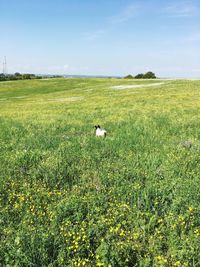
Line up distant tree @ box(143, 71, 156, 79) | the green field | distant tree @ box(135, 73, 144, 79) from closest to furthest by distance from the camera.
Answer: the green field, distant tree @ box(143, 71, 156, 79), distant tree @ box(135, 73, 144, 79)

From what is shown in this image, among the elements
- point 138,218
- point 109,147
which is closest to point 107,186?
point 138,218

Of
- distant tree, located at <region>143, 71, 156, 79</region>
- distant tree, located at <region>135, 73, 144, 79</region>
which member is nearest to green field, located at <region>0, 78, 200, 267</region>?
distant tree, located at <region>143, 71, 156, 79</region>

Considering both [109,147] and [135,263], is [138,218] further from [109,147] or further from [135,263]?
[109,147]

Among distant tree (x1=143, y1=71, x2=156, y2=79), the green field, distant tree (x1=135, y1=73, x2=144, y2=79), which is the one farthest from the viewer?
distant tree (x1=135, y1=73, x2=144, y2=79)

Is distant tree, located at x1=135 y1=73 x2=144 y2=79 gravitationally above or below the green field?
above

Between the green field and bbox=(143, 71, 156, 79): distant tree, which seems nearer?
the green field

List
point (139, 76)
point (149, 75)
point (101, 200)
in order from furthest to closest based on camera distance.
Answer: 1. point (139, 76)
2. point (149, 75)
3. point (101, 200)

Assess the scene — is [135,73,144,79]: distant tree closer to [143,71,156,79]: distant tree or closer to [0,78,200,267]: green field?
[143,71,156,79]: distant tree

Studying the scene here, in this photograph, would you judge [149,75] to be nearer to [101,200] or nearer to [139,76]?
[139,76]

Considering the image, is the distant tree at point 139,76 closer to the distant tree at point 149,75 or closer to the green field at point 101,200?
the distant tree at point 149,75

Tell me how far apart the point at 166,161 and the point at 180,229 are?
3844mm

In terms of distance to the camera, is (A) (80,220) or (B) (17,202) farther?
(B) (17,202)

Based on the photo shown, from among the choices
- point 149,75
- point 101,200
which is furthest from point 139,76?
point 101,200

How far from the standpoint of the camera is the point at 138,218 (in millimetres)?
6930
